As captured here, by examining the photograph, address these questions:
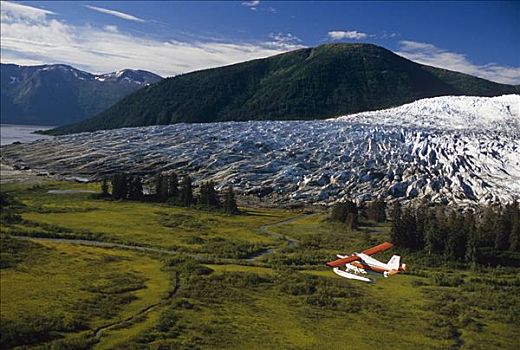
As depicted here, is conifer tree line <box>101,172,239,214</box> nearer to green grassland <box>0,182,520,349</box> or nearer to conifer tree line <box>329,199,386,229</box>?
conifer tree line <box>329,199,386,229</box>

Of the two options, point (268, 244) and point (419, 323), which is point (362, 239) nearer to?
point (268, 244)

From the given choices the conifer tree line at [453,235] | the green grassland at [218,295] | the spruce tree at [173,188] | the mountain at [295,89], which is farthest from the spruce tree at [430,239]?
the mountain at [295,89]

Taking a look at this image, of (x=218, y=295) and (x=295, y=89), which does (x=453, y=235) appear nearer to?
(x=218, y=295)

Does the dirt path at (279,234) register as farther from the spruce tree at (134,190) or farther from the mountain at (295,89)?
the mountain at (295,89)

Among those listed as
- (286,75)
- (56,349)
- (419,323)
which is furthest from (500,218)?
(286,75)

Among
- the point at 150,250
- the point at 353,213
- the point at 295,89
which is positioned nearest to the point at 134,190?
the point at 353,213

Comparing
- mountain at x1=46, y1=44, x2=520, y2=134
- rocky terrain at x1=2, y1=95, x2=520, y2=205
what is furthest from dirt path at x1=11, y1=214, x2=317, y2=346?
mountain at x1=46, y1=44, x2=520, y2=134
